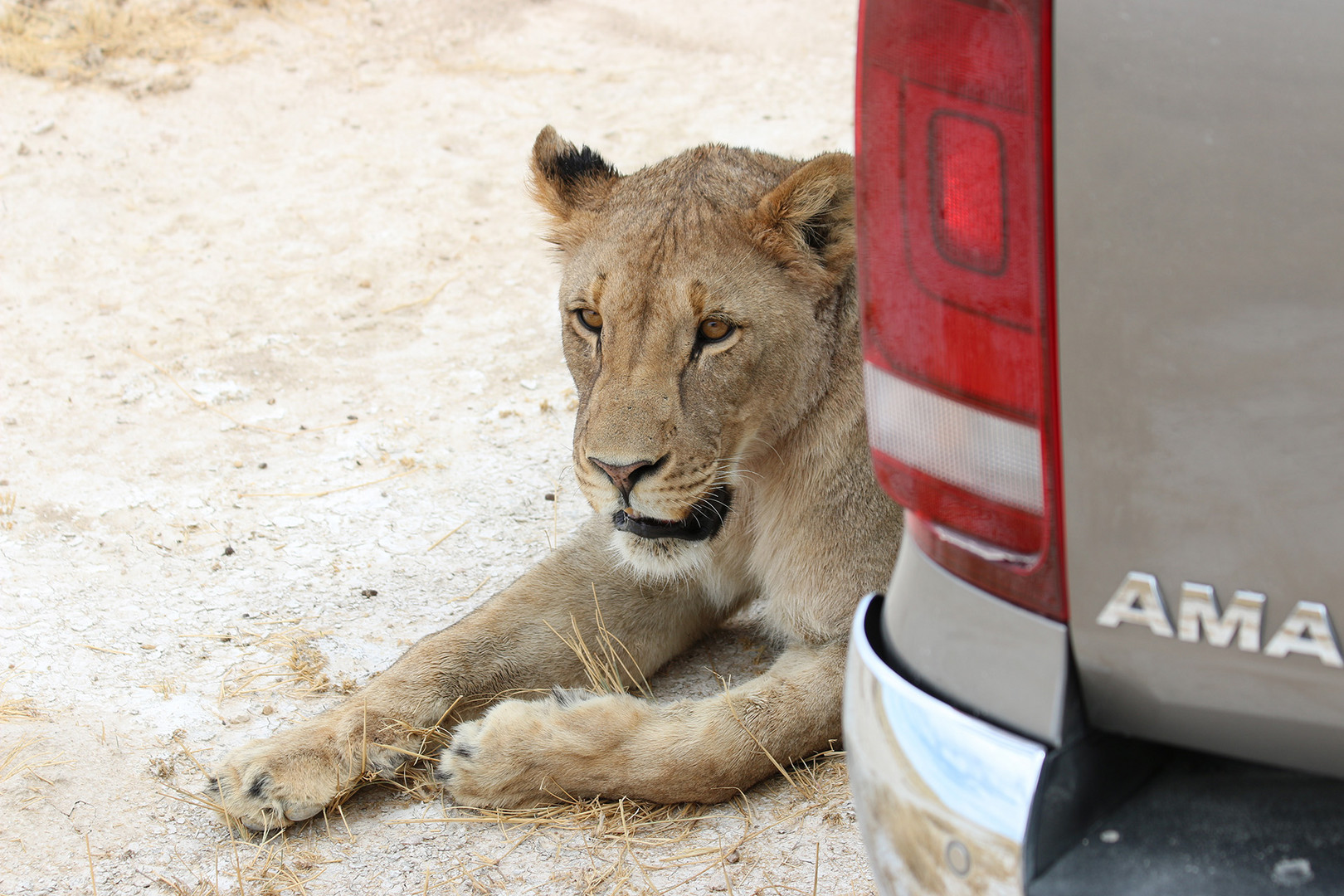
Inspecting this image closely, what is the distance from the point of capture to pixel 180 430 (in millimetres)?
4859

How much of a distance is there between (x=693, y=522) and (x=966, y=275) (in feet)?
5.49

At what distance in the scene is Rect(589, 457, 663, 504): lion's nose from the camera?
261cm

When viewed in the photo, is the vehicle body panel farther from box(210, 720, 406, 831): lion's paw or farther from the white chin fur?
box(210, 720, 406, 831): lion's paw

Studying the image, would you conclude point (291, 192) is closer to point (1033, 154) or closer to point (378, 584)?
point (378, 584)

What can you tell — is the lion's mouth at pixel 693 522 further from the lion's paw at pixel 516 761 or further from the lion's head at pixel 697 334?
the lion's paw at pixel 516 761

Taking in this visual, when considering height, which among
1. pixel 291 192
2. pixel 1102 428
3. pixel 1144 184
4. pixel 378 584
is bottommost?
pixel 378 584

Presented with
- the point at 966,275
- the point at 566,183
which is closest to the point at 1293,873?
the point at 966,275

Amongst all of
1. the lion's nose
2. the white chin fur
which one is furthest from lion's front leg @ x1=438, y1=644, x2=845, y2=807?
the lion's nose

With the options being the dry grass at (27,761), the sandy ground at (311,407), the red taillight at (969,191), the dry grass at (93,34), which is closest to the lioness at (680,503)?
the sandy ground at (311,407)

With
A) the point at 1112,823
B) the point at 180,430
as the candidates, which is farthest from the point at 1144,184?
the point at 180,430

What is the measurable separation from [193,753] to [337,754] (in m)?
0.47

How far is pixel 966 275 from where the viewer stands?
1.26 meters

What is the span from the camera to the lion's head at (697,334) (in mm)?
2662

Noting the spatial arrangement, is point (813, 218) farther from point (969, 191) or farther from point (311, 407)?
point (311, 407)
